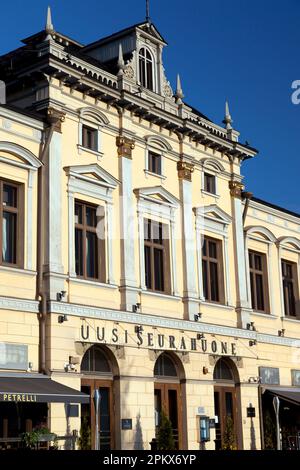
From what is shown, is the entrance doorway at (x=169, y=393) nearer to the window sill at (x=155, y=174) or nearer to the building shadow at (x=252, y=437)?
the building shadow at (x=252, y=437)

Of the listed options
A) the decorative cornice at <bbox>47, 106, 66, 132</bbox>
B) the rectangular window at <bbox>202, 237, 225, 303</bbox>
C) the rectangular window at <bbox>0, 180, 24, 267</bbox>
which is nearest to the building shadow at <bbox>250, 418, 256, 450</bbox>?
the rectangular window at <bbox>202, 237, 225, 303</bbox>

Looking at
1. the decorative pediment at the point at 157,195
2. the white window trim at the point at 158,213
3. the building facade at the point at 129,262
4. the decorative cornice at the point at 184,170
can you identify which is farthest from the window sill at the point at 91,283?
the decorative cornice at the point at 184,170

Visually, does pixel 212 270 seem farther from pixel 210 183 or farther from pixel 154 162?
pixel 154 162

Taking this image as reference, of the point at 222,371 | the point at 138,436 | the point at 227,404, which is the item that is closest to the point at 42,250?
the point at 138,436

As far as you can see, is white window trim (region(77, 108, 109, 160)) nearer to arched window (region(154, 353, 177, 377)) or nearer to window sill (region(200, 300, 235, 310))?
window sill (region(200, 300, 235, 310))

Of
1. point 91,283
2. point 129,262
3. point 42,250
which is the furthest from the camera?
point 129,262

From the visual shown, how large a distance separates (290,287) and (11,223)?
55.8ft

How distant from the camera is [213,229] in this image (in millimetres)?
30188

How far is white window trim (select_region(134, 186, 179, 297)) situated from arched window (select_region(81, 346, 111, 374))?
2.96 metres

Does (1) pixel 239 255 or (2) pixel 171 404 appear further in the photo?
(1) pixel 239 255

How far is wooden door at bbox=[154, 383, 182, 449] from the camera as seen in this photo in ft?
85.5

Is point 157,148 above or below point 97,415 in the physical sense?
above

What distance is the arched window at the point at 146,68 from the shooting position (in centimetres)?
2875

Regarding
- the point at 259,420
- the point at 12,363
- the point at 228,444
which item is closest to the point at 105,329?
the point at 12,363
